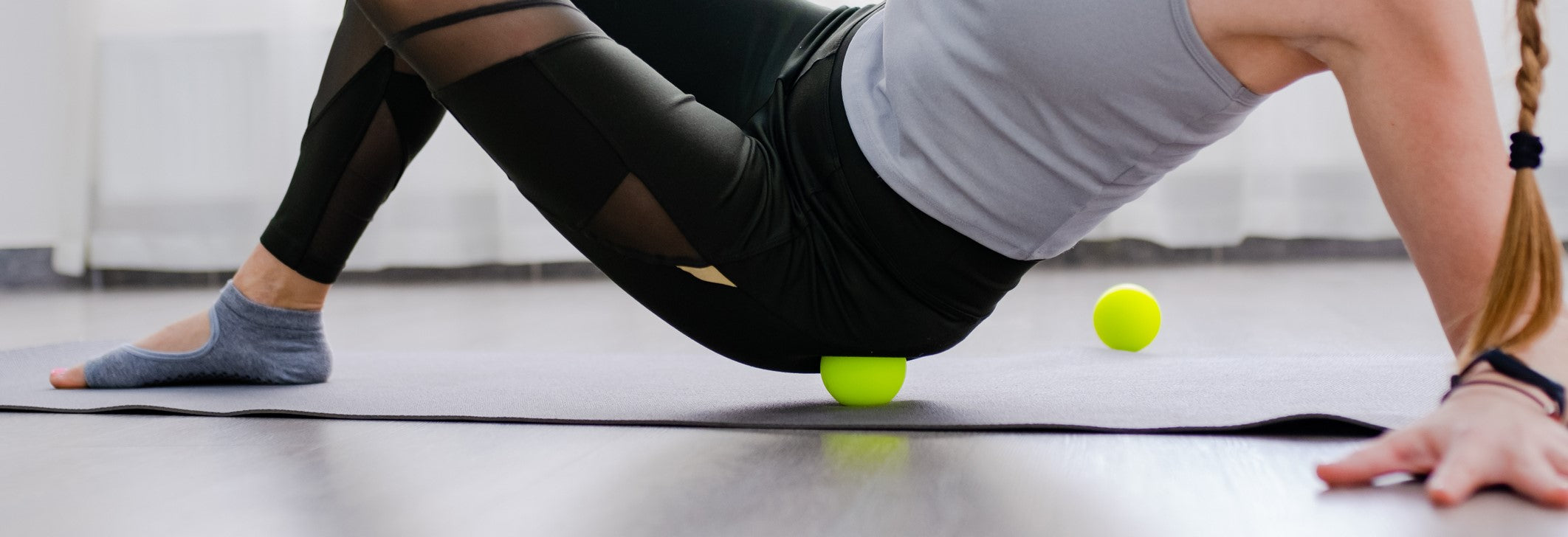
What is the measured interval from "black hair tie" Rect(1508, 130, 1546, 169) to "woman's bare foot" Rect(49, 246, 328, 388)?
1006 millimetres

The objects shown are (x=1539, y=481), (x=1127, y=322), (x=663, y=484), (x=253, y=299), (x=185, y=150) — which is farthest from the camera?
(x=185, y=150)

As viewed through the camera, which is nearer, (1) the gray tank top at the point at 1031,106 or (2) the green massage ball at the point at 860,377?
(1) the gray tank top at the point at 1031,106

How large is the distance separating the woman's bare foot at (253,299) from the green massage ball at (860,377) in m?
0.52

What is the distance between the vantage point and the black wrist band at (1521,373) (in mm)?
646

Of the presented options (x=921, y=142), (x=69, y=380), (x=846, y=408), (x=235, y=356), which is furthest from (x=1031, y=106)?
(x=69, y=380)

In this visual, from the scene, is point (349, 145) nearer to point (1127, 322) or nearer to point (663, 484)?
point (663, 484)

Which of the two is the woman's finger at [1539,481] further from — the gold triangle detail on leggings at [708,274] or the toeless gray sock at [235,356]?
the toeless gray sock at [235,356]

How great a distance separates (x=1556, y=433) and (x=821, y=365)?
1.79ft

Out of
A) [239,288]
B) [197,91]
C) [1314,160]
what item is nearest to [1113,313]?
[239,288]

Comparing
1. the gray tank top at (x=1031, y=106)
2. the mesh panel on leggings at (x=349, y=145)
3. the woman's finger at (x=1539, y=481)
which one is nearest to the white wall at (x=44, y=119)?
the mesh panel on leggings at (x=349, y=145)

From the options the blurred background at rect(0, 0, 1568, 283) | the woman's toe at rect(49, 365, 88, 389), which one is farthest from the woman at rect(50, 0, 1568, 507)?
the blurred background at rect(0, 0, 1568, 283)

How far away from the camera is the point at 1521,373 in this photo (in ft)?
2.14

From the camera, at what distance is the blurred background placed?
117 inches

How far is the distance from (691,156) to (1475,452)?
50cm
